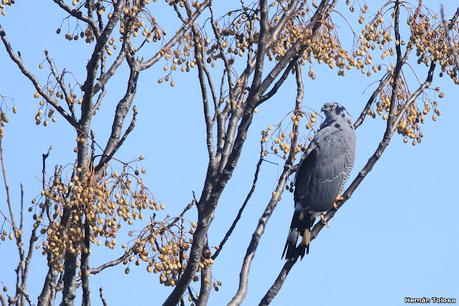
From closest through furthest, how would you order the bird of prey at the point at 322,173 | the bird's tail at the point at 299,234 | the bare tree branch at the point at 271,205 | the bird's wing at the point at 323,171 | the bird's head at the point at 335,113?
the bare tree branch at the point at 271,205, the bird's tail at the point at 299,234, the bird of prey at the point at 322,173, the bird's wing at the point at 323,171, the bird's head at the point at 335,113

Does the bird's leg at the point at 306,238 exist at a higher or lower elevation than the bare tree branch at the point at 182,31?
lower

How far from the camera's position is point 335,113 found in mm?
7836

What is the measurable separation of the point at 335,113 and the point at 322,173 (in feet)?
2.86

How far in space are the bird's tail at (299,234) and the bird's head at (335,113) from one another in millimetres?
1196

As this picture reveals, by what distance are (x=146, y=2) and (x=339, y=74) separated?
1.26m

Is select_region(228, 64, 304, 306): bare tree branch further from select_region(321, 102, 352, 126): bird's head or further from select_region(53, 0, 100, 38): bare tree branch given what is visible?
select_region(321, 102, 352, 126): bird's head

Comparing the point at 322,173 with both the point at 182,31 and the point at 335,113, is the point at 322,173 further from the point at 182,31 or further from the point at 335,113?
the point at 182,31

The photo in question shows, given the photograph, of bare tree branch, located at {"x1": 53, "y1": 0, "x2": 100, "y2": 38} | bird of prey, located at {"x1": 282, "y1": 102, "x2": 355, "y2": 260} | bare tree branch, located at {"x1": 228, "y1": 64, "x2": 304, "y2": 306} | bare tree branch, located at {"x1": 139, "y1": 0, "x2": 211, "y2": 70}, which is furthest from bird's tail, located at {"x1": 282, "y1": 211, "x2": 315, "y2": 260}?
bare tree branch, located at {"x1": 53, "y1": 0, "x2": 100, "y2": 38}

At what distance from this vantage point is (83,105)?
15.1ft

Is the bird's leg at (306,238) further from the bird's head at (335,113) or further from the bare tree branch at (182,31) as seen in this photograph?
the bare tree branch at (182,31)

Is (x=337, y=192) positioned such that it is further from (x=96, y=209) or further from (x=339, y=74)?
(x=96, y=209)

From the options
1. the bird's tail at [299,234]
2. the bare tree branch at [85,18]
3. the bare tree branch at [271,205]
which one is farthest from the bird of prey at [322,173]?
the bare tree branch at [85,18]

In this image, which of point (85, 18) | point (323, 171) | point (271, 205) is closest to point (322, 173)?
point (323, 171)

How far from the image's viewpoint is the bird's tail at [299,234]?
634 centimetres
